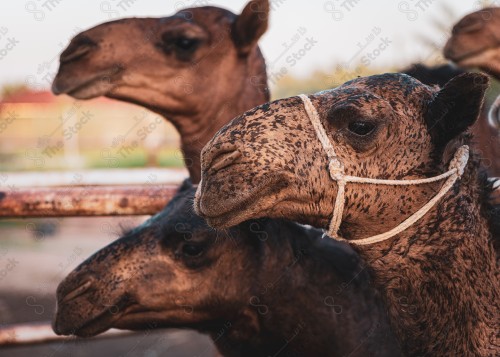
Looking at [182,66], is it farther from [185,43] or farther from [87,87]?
[87,87]

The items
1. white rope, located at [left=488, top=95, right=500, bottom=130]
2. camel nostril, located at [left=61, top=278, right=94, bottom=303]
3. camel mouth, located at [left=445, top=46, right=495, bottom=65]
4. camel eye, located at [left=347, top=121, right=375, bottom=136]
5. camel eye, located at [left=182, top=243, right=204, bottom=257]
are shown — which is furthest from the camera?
camel mouth, located at [left=445, top=46, right=495, bottom=65]

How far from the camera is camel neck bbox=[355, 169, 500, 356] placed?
221 centimetres

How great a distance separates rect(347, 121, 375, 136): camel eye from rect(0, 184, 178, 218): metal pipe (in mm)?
1860

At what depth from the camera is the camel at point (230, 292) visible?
284cm

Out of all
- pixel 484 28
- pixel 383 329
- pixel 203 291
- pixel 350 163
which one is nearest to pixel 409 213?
pixel 350 163

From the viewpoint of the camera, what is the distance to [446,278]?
2.21 meters

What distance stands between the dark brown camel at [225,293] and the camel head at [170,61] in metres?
1.41

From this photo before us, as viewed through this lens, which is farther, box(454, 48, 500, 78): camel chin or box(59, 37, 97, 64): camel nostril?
box(454, 48, 500, 78): camel chin

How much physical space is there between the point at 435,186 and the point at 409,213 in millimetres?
115

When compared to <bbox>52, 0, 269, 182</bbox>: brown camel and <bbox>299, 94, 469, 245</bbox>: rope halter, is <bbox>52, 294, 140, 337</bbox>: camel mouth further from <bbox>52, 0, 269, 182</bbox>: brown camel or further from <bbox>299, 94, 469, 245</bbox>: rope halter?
<bbox>52, 0, 269, 182</bbox>: brown camel

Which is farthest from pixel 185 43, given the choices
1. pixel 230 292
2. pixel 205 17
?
pixel 230 292

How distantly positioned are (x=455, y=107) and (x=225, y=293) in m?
1.25

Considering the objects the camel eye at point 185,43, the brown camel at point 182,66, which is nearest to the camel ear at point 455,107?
the brown camel at point 182,66

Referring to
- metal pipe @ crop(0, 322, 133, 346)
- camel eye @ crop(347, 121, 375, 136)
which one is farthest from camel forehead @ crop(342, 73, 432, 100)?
metal pipe @ crop(0, 322, 133, 346)
